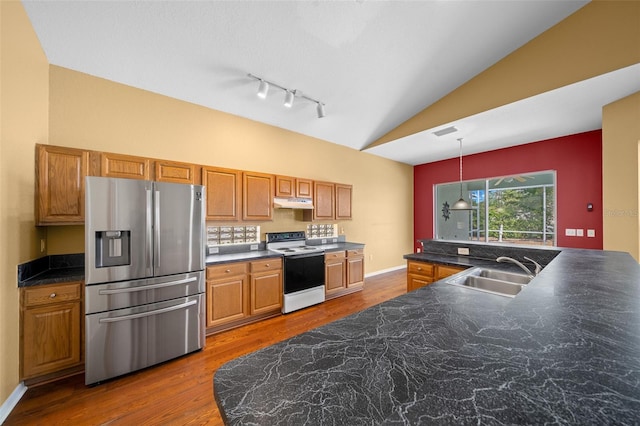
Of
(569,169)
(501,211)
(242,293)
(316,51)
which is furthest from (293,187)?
(501,211)

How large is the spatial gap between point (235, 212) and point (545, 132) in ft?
17.3

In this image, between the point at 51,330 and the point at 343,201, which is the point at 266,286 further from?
the point at 343,201

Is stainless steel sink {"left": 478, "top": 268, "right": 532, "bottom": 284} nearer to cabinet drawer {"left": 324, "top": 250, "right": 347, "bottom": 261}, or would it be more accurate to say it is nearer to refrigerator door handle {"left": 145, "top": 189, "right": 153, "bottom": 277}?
cabinet drawer {"left": 324, "top": 250, "right": 347, "bottom": 261}

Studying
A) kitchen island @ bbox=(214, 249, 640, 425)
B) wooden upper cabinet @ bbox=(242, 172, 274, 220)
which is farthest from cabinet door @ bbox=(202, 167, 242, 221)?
kitchen island @ bbox=(214, 249, 640, 425)

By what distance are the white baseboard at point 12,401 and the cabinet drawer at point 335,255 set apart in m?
3.27

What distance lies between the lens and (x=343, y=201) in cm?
474

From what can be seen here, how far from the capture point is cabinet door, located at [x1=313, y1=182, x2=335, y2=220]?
4.29 m

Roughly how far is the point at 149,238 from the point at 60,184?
0.97m

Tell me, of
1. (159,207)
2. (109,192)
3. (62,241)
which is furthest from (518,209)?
(62,241)

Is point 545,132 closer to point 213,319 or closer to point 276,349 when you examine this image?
point 276,349

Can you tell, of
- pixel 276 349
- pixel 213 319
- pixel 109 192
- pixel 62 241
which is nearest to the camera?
pixel 276 349

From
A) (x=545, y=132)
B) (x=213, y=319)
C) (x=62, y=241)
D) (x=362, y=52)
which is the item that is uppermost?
(x=362, y=52)

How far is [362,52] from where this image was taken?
9.73 ft

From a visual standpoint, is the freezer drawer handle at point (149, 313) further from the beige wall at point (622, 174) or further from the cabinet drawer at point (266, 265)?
the beige wall at point (622, 174)
